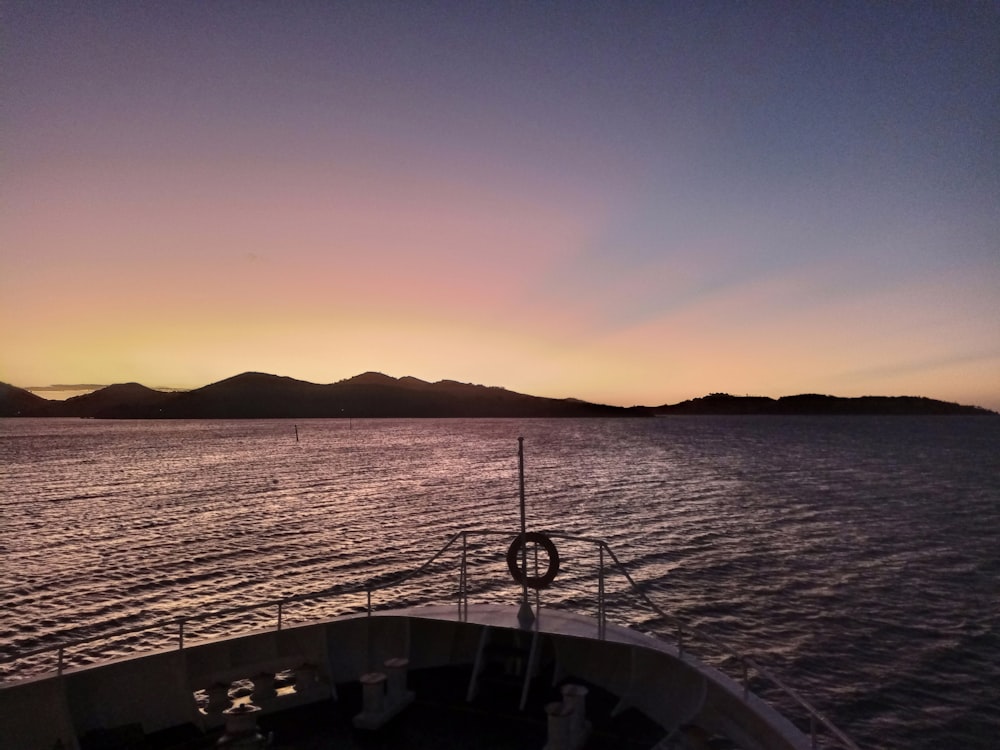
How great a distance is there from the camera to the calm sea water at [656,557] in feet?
76.3

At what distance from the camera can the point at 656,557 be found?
1591 inches

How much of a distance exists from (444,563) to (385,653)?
2736 cm

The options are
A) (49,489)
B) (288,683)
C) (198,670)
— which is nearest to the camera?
(198,670)

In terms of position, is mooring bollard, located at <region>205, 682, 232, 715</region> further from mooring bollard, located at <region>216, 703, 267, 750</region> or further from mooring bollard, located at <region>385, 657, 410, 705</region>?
mooring bollard, located at <region>385, 657, 410, 705</region>

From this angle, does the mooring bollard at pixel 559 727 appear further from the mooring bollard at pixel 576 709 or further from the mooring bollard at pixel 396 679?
the mooring bollard at pixel 396 679

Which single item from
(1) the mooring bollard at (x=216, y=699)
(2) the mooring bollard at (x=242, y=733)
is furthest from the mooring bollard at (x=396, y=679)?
(1) the mooring bollard at (x=216, y=699)

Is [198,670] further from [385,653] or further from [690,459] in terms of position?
[690,459]

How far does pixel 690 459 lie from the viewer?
120 metres

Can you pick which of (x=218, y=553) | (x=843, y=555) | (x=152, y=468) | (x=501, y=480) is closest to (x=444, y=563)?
(x=218, y=553)

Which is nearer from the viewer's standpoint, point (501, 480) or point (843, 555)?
point (843, 555)

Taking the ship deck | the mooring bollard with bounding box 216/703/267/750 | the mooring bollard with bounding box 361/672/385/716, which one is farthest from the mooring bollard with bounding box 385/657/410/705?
the mooring bollard with bounding box 216/703/267/750

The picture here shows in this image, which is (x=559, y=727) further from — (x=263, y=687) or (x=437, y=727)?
(x=263, y=687)

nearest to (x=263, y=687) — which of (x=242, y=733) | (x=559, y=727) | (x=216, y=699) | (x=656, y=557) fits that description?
(x=216, y=699)

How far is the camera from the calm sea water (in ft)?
76.3
